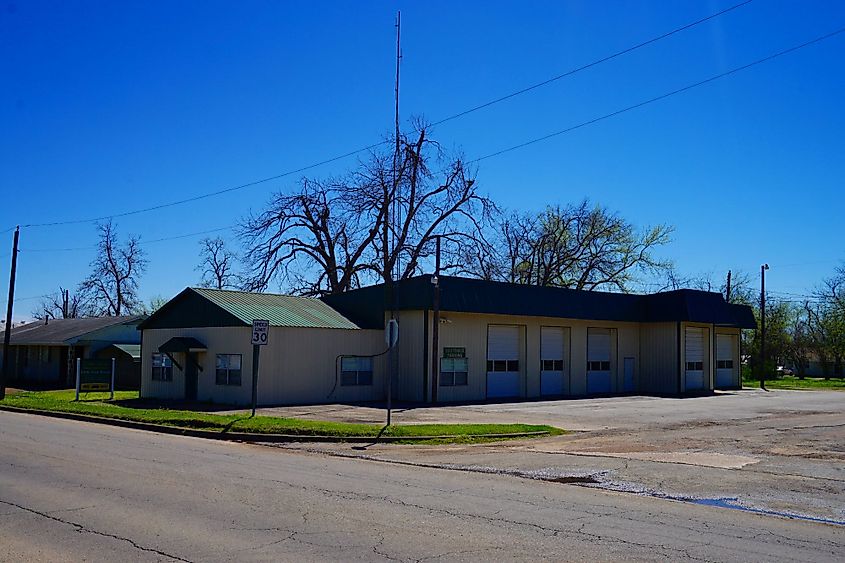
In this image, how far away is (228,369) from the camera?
29797 mm

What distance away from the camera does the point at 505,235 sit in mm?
61156

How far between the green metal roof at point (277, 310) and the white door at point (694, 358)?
1934 centimetres

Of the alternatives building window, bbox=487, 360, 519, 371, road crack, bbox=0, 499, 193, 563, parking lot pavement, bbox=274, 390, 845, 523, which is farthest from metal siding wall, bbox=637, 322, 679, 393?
road crack, bbox=0, 499, 193, 563

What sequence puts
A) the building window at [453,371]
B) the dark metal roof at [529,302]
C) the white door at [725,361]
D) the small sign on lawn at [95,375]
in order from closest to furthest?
the dark metal roof at [529,302] < the building window at [453,371] < the small sign on lawn at [95,375] < the white door at [725,361]

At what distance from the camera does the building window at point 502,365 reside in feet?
115

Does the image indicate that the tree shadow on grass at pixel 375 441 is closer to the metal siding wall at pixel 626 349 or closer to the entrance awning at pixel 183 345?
the entrance awning at pixel 183 345

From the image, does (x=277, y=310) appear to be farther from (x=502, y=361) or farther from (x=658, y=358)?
(x=658, y=358)

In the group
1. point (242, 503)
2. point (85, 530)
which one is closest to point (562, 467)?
point (242, 503)

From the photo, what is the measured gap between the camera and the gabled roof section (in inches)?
1180

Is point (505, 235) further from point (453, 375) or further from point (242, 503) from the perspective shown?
point (242, 503)

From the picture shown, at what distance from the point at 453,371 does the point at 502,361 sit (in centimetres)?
316

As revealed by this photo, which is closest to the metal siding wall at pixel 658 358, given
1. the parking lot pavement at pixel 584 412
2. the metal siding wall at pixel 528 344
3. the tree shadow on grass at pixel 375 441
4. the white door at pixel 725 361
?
the metal siding wall at pixel 528 344

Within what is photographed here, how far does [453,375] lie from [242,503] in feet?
77.6

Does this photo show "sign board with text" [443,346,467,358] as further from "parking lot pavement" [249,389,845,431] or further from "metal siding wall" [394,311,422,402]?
"parking lot pavement" [249,389,845,431]
